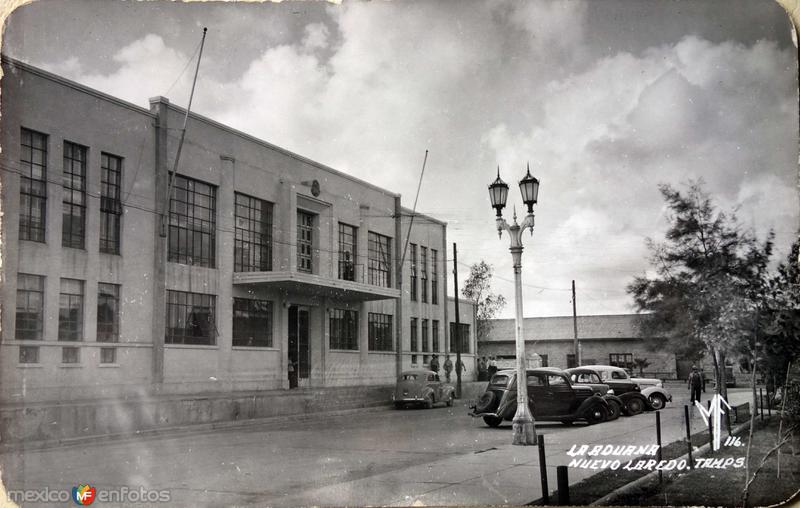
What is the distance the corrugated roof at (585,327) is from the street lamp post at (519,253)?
34 cm

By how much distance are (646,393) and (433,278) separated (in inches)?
406

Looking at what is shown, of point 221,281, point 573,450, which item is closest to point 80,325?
point 221,281

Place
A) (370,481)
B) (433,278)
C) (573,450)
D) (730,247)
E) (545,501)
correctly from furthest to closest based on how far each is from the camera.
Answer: (433,278), (573,450), (370,481), (730,247), (545,501)

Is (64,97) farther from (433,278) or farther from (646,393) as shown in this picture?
(646,393)

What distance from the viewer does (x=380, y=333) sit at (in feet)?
45.2

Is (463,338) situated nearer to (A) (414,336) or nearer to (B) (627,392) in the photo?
(A) (414,336)

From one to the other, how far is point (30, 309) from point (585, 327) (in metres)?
9.14

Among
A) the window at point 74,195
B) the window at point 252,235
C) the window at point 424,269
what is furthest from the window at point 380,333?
the window at point 252,235

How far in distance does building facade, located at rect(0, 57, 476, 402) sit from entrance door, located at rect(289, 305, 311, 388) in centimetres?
6

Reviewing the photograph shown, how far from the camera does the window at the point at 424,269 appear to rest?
12386 mm

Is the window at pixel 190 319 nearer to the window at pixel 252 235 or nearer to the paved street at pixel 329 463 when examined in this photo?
the window at pixel 252 235

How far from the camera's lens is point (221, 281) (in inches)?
765

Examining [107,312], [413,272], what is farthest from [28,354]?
[413,272]

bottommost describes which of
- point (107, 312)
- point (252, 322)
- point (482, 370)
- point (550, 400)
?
point (550, 400)
